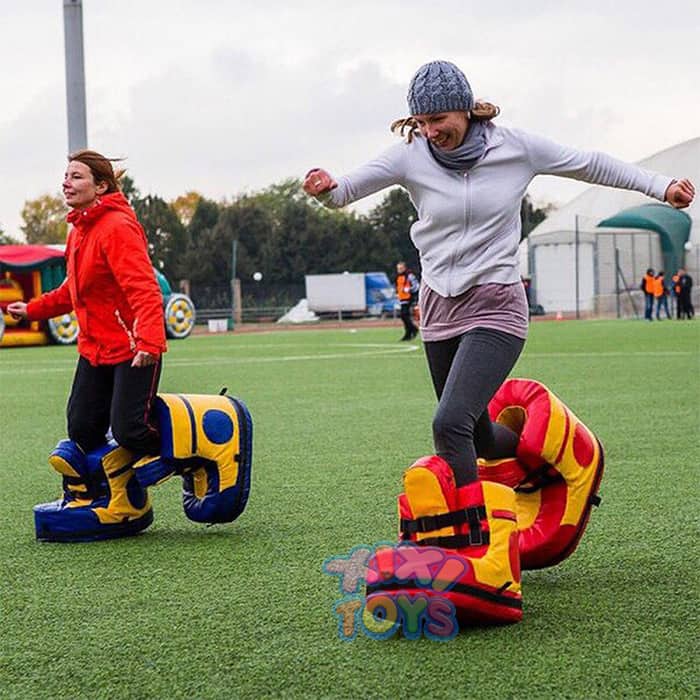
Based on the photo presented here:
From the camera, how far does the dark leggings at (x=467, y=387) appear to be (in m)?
4.18

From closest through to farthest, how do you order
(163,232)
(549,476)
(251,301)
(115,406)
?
(549,476) < (115,406) < (251,301) < (163,232)

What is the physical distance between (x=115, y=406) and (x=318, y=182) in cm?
173

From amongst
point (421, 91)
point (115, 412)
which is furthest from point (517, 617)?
point (115, 412)

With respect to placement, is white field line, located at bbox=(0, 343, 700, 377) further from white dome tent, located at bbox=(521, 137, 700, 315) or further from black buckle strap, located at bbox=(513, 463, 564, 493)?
white dome tent, located at bbox=(521, 137, 700, 315)

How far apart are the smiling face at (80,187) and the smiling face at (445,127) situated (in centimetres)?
189

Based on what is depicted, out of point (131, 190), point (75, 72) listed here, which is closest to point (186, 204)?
point (131, 190)

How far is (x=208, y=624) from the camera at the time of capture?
13.4ft

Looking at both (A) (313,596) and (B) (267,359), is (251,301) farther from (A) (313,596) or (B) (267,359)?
(A) (313,596)

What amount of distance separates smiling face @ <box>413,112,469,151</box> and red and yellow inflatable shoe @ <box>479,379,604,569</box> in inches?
38.0

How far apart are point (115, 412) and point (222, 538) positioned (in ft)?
2.29

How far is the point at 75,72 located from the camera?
15.6m

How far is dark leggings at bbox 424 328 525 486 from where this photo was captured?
165 inches

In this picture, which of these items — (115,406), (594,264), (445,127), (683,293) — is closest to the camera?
(445,127)

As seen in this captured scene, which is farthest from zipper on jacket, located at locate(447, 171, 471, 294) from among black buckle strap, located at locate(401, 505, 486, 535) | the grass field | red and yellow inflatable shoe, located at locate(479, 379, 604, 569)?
the grass field
